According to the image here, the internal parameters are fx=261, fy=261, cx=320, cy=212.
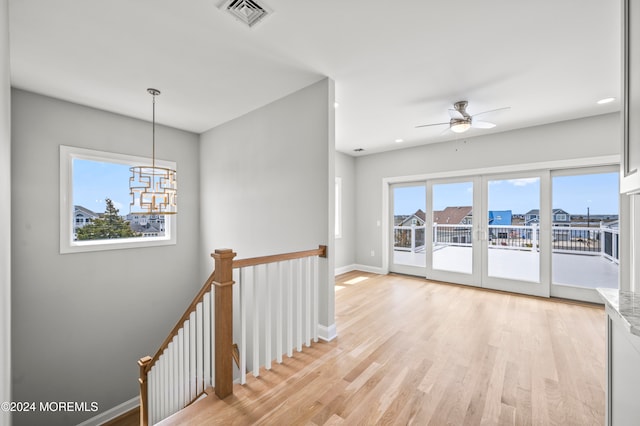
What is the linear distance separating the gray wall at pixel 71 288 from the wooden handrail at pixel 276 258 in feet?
9.79

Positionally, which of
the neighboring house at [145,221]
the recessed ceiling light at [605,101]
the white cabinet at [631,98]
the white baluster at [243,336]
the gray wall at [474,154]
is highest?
the recessed ceiling light at [605,101]

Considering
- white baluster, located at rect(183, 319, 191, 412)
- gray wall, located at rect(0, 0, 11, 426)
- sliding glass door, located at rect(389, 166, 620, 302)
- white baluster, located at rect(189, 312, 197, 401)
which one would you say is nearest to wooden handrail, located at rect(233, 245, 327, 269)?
white baluster, located at rect(189, 312, 197, 401)

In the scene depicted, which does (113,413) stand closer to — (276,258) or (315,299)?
(315,299)

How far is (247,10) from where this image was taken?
1911 mm

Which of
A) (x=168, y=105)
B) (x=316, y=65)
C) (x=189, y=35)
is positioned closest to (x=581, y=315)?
(x=316, y=65)

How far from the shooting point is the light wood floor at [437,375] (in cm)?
169

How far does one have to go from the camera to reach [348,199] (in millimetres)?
6082

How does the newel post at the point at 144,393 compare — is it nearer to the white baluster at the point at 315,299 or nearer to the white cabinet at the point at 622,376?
the white baluster at the point at 315,299

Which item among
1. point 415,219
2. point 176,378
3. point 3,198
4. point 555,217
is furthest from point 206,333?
Answer: point 555,217

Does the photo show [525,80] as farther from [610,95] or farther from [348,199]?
[348,199]

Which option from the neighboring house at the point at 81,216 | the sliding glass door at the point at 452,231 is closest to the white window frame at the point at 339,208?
the sliding glass door at the point at 452,231

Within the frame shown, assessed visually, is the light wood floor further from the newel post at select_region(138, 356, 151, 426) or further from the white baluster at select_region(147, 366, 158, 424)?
the newel post at select_region(138, 356, 151, 426)

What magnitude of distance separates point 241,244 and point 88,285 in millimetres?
2080

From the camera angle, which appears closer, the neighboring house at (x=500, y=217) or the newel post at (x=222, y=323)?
the newel post at (x=222, y=323)
